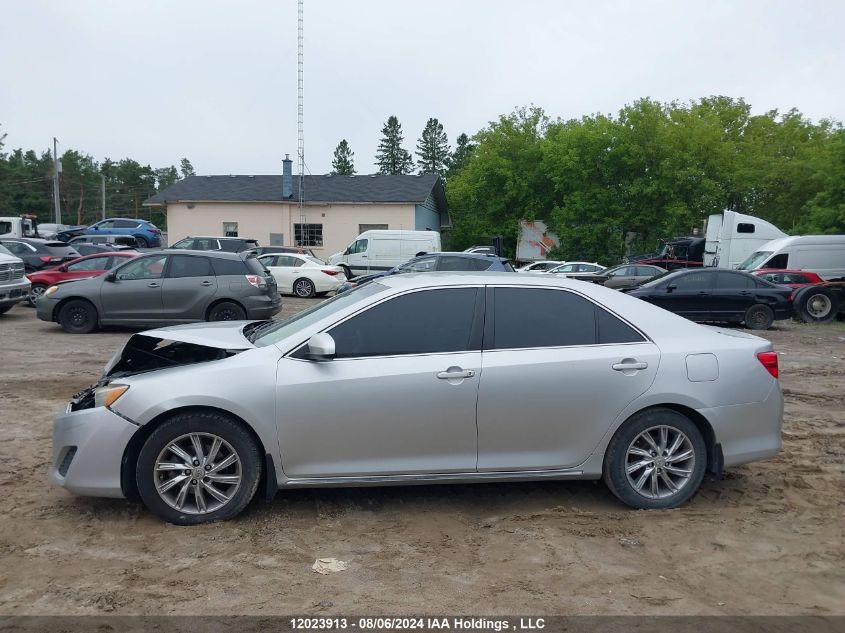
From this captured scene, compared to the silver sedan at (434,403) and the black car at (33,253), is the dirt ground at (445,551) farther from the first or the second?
the black car at (33,253)

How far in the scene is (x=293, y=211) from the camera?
41.1m

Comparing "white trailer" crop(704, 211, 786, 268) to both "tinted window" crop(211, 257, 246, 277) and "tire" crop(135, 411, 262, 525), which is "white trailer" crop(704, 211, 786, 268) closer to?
"tinted window" crop(211, 257, 246, 277)

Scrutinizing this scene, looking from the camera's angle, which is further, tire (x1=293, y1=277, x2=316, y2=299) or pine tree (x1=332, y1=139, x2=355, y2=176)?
pine tree (x1=332, y1=139, x2=355, y2=176)

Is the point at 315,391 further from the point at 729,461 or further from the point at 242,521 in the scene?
the point at 729,461

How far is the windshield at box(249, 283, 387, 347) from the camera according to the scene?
4949 mm

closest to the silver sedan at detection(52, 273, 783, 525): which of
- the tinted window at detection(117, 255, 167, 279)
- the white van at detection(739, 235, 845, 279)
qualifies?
the tinted window at detection(117, 255, 167, 279)

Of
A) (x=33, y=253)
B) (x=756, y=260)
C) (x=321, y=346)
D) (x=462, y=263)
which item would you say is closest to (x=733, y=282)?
(x=462, y=263)

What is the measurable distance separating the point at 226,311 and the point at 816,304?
48.5 ft

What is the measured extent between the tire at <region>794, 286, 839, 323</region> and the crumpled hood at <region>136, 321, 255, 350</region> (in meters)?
17.0

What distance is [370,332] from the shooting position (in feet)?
15.6

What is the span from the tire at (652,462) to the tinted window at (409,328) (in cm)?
123

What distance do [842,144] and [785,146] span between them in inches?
760

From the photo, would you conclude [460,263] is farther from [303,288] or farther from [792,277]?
[792,277]

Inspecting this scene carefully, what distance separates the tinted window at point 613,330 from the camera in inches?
193
